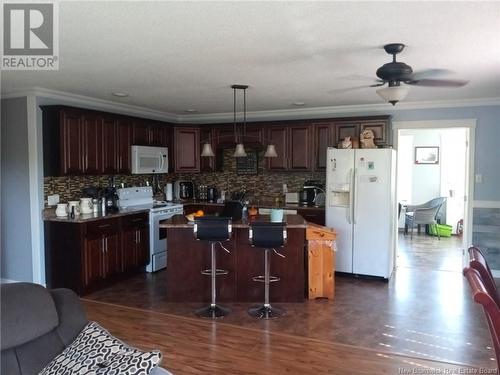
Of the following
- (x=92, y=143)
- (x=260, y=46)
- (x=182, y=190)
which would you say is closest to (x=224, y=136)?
(x=182, y=190)

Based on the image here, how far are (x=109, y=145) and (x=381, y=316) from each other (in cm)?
386

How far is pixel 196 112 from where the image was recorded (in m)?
6.79

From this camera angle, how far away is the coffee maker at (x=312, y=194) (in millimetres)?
6121

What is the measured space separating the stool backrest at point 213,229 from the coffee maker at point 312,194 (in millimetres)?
2336

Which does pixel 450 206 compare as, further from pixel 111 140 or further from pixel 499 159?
pixel 111 140

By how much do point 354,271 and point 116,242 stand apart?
3.04 m

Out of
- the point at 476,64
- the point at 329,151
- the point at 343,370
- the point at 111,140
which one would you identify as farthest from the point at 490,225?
the point at 111,140

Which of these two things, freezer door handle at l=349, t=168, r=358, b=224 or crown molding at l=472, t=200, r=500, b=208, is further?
crown molding at l=472, t=200, r=500, b=208

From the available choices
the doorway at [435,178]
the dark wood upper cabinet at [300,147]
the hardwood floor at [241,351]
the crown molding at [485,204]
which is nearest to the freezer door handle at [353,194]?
the dark wood upper cabinet at [300,147]

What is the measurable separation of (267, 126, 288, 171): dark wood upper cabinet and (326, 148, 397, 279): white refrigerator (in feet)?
3.24

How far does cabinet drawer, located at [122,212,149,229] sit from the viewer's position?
527cm

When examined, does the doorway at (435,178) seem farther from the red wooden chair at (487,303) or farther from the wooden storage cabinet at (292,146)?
the red wooden chair at (487,303)

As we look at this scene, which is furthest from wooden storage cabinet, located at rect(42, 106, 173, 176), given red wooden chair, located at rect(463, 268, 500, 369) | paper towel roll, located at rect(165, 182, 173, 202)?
red wooden chair, located at rect(463, 268, 500, 369)

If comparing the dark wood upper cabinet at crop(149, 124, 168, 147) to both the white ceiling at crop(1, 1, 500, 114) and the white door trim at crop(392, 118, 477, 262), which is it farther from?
the white door trim at crop(392, 118, 477, 262)
